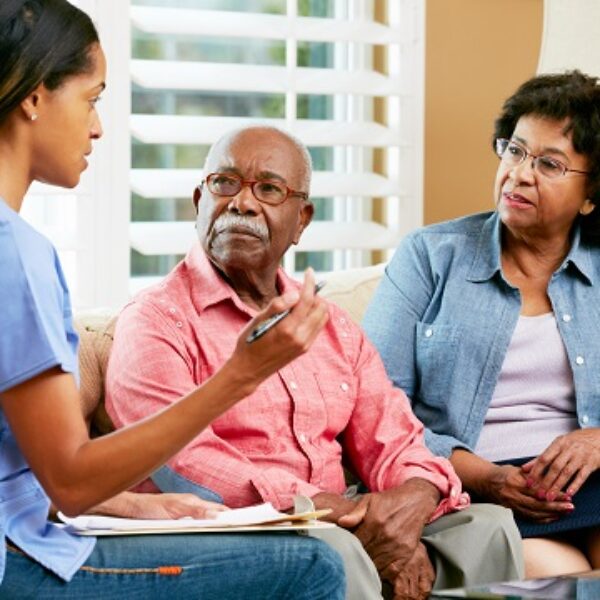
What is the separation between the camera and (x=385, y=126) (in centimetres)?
386

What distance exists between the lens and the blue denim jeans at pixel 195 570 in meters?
1.79

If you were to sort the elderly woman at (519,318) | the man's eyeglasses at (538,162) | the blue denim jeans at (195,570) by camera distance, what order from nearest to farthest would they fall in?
the blue denim jeans at (195,570), the elderly woman at (519,318), the man's eyeglasses at (538,162)

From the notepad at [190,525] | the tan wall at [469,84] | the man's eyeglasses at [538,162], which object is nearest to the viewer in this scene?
the notepad at [190,525]

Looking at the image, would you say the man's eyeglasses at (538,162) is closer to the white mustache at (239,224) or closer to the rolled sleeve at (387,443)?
the rolled sleeve at (387,443)

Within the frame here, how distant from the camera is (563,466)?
2.64 meters

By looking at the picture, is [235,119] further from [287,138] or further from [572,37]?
[287,138]

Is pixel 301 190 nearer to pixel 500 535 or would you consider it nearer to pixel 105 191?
pixel 500 535

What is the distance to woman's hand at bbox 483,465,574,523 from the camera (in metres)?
2.63

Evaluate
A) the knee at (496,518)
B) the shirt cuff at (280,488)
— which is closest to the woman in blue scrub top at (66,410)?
the shirt cuff at (280,488)

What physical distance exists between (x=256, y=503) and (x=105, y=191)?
4.15ft

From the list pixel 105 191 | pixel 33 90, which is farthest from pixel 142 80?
pixel 33 90

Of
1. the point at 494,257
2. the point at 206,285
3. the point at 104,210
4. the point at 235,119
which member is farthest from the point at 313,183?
the point at 206,285

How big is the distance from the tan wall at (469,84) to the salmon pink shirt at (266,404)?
4.49 feet

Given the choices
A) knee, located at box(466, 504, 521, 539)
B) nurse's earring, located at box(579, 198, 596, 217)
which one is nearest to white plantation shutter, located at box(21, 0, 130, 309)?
nurse's earring, located at box(579, 198, 596, 217)
